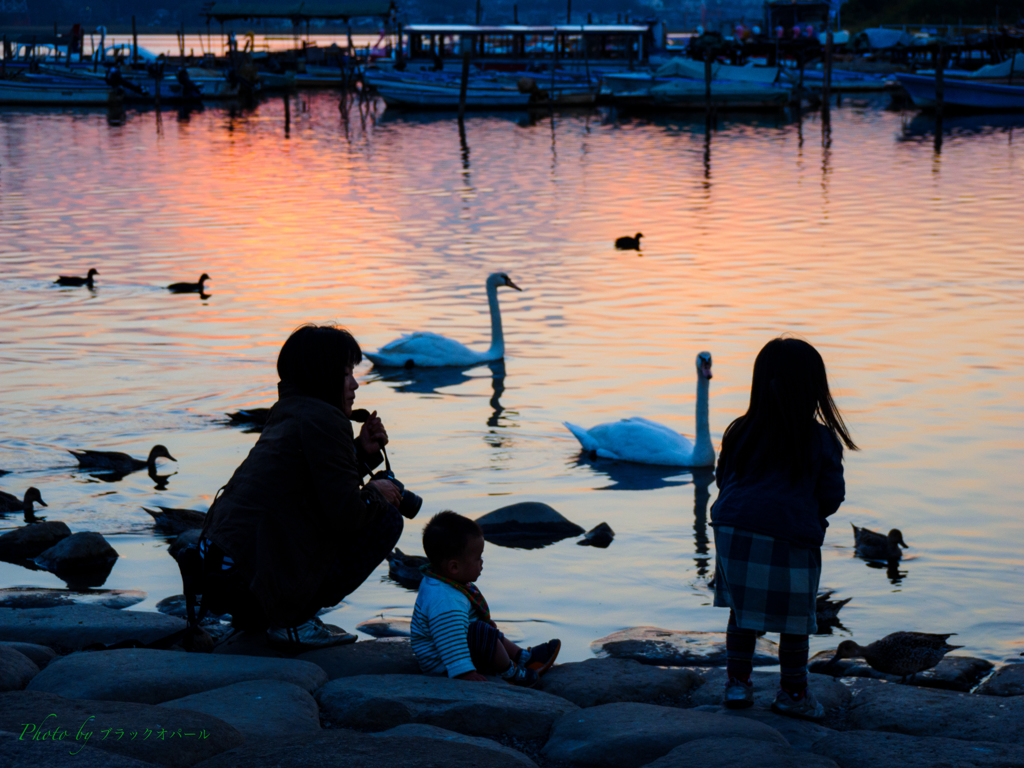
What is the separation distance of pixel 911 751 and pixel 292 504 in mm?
2259

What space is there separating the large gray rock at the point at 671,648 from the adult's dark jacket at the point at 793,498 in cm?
145

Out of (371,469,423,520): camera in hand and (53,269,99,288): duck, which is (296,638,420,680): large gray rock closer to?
(371,469,423,520): camera in hand

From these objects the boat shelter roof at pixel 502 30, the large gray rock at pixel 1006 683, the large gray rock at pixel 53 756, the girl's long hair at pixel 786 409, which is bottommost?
the large gray rock at pixel 1006 683

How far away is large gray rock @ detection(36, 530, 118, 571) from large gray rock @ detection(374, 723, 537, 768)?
354 centimetres

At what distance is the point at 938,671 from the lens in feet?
17.7

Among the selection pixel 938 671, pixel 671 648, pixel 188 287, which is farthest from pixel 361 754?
pixel 188 287

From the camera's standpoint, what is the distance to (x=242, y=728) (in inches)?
155

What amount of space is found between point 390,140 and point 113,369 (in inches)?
1215

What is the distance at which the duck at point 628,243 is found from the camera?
1909cm

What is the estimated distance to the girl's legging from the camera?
4301 mm

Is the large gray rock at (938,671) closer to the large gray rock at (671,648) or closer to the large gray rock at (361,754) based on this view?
the large gray rock at (671,648)

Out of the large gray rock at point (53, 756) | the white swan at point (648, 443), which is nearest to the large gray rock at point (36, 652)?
the large gray rock at point (53, 756)

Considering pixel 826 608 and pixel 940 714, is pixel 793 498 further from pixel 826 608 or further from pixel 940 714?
pixel 826 608

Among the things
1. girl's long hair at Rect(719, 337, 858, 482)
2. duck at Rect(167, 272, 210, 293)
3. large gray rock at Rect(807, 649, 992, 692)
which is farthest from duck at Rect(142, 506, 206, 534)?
duck at Rect(167, 272, 210, 293)
